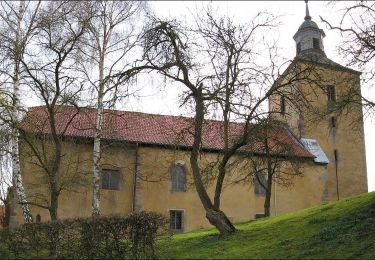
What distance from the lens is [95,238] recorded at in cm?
1270

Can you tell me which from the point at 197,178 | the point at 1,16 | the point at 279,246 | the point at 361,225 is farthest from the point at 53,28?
the point at 361,225

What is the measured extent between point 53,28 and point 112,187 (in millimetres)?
12189

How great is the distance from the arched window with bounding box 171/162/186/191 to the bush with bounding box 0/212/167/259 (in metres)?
16.3

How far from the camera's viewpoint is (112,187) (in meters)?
28.5

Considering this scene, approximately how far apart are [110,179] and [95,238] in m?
16.0

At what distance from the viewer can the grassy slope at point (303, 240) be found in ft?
40.7

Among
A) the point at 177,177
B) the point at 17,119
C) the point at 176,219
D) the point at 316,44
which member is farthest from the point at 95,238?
the point at 316,44

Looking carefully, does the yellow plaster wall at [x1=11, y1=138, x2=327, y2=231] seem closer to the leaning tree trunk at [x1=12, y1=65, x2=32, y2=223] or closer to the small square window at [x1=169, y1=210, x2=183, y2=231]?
the small square window at [x1=169, y1=210, x2=183, y2=231]

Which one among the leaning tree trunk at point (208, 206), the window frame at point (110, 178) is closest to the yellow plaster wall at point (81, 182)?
the window frame at point (110, 178)

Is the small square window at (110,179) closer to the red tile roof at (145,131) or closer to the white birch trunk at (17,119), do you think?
the red tile roof at (145,131)

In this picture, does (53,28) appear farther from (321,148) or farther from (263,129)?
(321,148)

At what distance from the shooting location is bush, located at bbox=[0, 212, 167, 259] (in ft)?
41.7

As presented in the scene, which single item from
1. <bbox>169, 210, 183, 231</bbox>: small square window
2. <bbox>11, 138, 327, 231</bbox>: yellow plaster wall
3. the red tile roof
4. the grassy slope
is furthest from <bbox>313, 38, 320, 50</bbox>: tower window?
the grassy slope

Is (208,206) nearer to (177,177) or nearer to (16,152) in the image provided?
(16,152)
